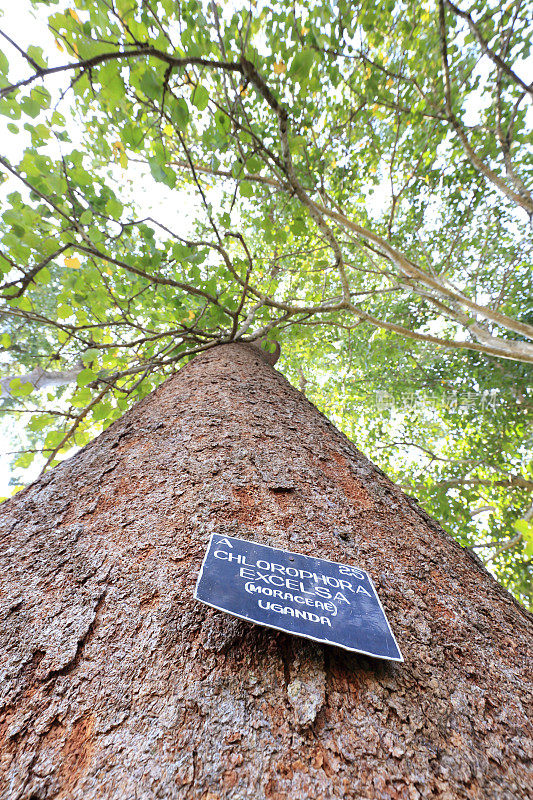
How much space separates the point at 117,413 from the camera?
2.24 meters

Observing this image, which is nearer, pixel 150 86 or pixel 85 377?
pixel 150 86

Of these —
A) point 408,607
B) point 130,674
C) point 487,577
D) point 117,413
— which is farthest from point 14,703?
point 117,413

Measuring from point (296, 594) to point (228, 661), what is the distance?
14cm

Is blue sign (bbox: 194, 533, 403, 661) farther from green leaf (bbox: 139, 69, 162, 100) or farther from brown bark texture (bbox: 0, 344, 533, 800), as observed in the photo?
green leaf (bbox: 139, 69, 162, 100)

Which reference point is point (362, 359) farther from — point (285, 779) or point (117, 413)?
point (285, 779)

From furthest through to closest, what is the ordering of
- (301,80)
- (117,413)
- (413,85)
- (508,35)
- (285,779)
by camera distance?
(413,85)
(508,35)
(117,413)
(301,80)
(285,779)

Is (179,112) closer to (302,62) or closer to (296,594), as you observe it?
(302,62)

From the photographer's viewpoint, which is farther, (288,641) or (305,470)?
(305,470)

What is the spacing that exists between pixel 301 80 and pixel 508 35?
8.54 ft

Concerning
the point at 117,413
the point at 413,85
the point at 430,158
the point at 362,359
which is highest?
the point at 413,85

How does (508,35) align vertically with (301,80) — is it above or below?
above

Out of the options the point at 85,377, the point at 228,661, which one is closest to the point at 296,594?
the point at 228,661

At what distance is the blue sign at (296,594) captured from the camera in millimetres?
510

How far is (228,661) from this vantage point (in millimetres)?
500
